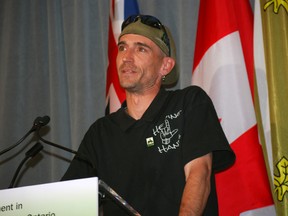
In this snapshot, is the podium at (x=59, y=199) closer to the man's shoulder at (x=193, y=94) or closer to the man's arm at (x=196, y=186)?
the man's arm at (x=196, y=186)

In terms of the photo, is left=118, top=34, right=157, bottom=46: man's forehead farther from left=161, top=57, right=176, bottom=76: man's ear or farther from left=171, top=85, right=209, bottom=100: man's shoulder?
left=171, top=85, right=209, bottom=100: man's shoulder

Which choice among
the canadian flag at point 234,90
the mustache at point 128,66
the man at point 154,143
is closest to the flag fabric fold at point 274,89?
the canadian flag at point 234,90

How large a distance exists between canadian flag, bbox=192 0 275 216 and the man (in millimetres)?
237

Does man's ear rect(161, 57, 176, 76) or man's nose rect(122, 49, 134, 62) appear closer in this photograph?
man's nose rect(122, 49, 134, 62)

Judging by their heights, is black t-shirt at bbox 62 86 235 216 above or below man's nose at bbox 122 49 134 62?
below

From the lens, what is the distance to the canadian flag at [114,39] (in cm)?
255

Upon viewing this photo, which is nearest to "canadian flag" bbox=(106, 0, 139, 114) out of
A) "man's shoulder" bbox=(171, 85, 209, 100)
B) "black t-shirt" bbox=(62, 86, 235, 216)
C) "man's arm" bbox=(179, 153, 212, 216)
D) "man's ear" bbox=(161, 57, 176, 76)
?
"man's ear" bbox=(161, 57, 176, 76)

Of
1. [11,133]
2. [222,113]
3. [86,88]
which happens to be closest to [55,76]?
[86,88]

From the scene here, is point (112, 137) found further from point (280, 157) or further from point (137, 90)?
point (280, 157)

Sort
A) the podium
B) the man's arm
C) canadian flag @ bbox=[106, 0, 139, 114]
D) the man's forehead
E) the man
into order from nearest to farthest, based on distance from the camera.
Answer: the podium, the man's arm, the man, the man's forehead, canadian flag @ bbox=[106, 0, 139, 114]

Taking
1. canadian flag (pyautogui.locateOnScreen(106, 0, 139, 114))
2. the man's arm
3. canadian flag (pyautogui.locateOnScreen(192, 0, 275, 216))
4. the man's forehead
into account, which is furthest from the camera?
canadian flag (pyautogui.locateOnScreen(106, 0, 139, 114))

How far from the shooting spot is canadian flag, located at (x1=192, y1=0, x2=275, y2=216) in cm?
201

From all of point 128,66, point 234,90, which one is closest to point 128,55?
point 128,66

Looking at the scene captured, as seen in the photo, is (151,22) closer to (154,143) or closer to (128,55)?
(128,55)
